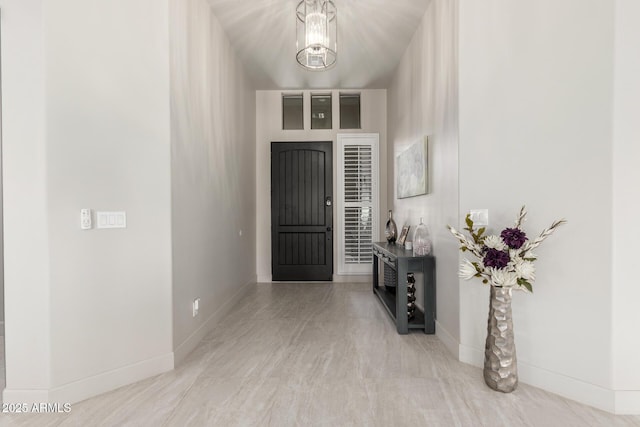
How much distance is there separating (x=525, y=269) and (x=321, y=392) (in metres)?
1.46

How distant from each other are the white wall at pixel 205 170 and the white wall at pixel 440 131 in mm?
2139

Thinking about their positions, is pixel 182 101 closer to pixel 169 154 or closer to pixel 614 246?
pixel 169 154

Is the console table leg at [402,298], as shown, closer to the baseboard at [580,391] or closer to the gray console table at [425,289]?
the gray console table at [425,289]

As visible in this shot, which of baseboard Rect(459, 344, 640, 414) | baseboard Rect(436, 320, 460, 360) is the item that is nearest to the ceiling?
baseboard Rect(436, 320, 460, 360)

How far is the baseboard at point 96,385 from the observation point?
2031 millimetres

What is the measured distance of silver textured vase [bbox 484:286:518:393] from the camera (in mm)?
2152

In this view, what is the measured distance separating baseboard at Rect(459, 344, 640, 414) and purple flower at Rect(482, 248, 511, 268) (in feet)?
2.44

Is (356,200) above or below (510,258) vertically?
above

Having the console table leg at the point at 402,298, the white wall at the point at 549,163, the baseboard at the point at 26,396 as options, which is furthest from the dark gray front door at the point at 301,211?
the baseboard at the point at 26,396

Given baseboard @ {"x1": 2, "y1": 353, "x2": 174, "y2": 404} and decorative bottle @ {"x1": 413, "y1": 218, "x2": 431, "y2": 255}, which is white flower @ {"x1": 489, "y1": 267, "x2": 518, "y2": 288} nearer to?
decorative bottle @ {"x1": 413, "y1": 218, "x2": 431, "y2": 255}

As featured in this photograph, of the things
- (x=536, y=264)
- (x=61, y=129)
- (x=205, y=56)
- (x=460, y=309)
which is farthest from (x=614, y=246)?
(x=205, y=56)

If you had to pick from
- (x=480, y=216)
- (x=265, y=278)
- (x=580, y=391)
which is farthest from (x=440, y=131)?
(x=265, y=278)

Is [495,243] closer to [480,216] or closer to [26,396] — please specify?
[480,216]

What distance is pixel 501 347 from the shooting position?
2.16m
